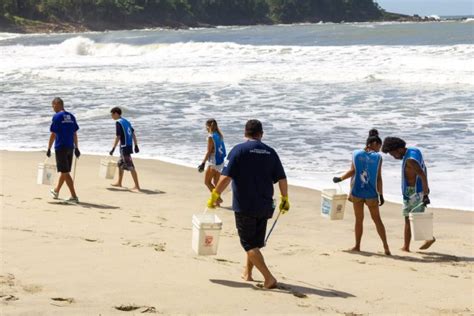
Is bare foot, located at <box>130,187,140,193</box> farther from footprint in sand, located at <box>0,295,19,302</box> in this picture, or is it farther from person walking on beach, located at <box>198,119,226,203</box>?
footprint in sand, located at <box>0,295,19,302</box>

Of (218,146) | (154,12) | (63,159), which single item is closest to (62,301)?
A: (63,159)

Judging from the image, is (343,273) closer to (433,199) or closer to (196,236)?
(196,236)

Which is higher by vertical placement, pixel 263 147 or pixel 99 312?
pixel 263 147

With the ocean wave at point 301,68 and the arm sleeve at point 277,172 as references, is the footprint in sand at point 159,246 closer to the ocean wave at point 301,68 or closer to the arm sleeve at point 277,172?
the arm sleeve at point 277,172

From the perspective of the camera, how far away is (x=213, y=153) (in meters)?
11.8

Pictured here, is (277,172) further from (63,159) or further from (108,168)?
(108,168)

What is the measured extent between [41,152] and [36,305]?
34.6ft

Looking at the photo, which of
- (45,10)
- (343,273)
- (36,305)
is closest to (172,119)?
(343,273)

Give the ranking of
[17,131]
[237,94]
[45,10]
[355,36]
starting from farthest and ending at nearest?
[45,10]
[355,36]
[237,94]
[17,131]

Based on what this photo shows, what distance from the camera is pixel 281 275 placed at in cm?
775

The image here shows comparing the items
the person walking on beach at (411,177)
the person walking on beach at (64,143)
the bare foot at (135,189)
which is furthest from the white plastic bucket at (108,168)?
the person walking on beach at (411,177)

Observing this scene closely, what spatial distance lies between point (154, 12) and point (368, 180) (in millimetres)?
148870

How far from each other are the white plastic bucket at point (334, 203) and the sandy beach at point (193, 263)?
275mm

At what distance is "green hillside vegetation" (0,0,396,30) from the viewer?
419 ft
